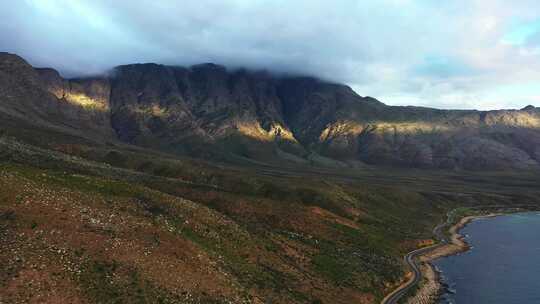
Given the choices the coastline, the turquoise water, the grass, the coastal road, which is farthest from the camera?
the turquoise water

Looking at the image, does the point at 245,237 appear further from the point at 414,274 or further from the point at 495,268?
the point at 495,268

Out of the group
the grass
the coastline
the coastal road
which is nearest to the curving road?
the coastal road

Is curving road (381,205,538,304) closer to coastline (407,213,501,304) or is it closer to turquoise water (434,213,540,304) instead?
coastline (407,213,501,304)

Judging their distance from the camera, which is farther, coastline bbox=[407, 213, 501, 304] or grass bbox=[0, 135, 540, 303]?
coastline bbox=[407, 213, 501, 304]

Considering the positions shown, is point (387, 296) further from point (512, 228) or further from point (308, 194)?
point (512, 228)

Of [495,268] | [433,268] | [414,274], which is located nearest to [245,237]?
[414,274]

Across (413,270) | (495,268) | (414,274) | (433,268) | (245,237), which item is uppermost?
(245,237)

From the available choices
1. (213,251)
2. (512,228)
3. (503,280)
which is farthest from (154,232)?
(512,228)

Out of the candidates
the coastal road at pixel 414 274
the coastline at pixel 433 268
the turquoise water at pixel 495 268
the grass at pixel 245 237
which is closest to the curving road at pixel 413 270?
the coastal road at pixel 414 274

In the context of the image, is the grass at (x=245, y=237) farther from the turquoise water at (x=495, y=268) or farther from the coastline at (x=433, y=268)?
the turquoise water at (x=495, y=268)
